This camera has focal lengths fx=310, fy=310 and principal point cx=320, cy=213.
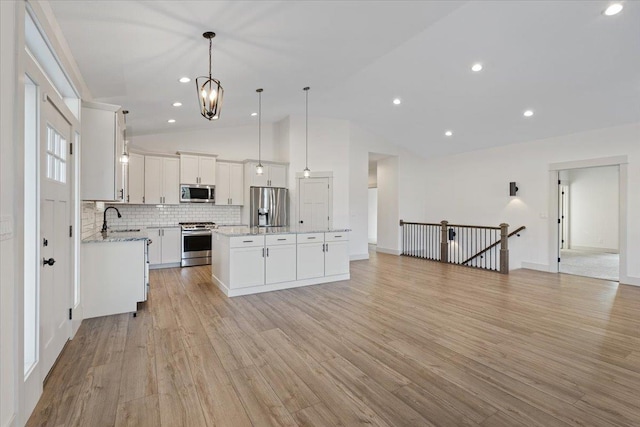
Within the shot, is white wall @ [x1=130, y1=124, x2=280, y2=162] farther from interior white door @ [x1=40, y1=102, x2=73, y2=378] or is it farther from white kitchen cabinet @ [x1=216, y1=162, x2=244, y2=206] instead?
interior white door @ [x1=40, y1=102, x2=73, y2=378]

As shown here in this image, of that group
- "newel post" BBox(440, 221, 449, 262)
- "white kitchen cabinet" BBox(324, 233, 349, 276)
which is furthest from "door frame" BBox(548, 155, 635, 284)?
"white kitchen cabinet" BBox(324, 233, 349, 276)

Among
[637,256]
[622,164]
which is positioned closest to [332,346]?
[637,256]

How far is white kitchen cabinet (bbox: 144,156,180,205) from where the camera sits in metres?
6.53

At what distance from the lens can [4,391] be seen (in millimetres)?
1523

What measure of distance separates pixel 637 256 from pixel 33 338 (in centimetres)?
826

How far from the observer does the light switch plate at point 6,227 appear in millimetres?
1492

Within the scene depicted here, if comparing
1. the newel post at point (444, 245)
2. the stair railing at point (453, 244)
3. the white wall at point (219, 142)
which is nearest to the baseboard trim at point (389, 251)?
the stair railing at point (453, 244)

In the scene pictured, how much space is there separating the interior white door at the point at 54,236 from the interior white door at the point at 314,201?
514 centimetres

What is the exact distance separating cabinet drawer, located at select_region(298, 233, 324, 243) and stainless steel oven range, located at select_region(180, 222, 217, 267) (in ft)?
8.87

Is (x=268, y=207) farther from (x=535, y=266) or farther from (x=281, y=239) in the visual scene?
(x=535, y=266)

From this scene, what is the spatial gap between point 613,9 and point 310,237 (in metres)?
4.71

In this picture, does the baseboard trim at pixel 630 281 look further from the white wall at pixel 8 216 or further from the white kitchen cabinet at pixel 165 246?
the white kitchen cabinet at pixel 165 246

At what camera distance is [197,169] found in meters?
6.94

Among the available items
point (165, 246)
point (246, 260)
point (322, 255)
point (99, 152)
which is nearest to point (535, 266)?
point (322, 255)
